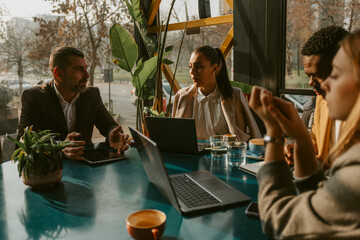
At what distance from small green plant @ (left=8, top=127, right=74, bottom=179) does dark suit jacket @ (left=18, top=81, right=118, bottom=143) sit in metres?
0.81

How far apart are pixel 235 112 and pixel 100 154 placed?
125 cm

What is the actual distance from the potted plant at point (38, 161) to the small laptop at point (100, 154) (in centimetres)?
32

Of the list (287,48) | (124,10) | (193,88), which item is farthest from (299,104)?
(124,10)

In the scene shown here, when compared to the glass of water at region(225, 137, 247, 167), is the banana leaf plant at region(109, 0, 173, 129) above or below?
above

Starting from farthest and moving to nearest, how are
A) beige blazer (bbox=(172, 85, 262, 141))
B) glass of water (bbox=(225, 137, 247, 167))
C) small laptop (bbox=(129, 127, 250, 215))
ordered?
beige blazer (bbox=(172, 85, 262, 141)) → glass of water (bbox=(225, 137, 247, 167)) → small laptop (bbox=(129, 127, 250, 215))

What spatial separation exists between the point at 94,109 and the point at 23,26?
1.60m

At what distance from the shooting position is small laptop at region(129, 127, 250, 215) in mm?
1054

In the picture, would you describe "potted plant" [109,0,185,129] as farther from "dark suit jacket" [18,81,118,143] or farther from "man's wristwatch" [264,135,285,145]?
"man's wristwatch" [264,135,285,145]

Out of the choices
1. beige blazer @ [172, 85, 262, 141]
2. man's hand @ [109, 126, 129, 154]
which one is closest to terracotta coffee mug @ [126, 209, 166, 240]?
man's hand @ [109, 126, 129, 154]

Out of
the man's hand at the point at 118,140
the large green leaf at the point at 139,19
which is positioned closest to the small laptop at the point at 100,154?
the man's hand at the point at 118,140

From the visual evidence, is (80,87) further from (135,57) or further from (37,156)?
(37,156)

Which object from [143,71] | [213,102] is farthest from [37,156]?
[143,71]

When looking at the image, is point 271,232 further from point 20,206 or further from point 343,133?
point 20,206

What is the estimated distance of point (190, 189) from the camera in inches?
49.5
